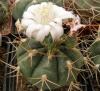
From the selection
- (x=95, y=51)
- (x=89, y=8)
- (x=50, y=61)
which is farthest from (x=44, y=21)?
(x=89, y=8)

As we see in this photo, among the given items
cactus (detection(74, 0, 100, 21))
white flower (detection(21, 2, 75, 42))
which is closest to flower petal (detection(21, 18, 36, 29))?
white flower (detection(21, 2, 75, 42))

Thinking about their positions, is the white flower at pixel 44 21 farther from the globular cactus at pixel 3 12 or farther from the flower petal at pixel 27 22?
the globular cactus at pixel 3 12

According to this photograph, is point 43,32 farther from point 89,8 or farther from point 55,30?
point 89,8

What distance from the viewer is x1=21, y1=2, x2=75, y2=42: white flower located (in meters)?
0.93

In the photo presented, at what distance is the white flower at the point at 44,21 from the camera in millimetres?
A: 926

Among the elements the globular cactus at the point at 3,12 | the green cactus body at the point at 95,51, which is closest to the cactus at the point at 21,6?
the globular cactus at the point at 3,12

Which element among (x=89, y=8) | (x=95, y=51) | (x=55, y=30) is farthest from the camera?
(x=89, y=8)

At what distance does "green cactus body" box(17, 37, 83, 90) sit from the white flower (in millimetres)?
35

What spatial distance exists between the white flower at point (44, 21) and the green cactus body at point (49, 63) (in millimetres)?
35

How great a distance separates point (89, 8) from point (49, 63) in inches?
17.2

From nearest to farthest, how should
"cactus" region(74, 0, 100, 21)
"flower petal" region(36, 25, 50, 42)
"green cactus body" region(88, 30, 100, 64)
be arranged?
"flower petal" region(36, 25, 50, 42)
"green cactus body" region(88, 30, 100, 64)
"cactus" region(74, 0, 100, 21)

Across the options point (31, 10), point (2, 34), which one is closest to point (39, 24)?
point (31, 10)

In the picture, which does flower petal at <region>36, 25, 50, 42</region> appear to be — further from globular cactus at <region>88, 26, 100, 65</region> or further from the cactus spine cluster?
globular cactus at <region>88, 26, 100, 65</region>

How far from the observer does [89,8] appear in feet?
→ 4.23
